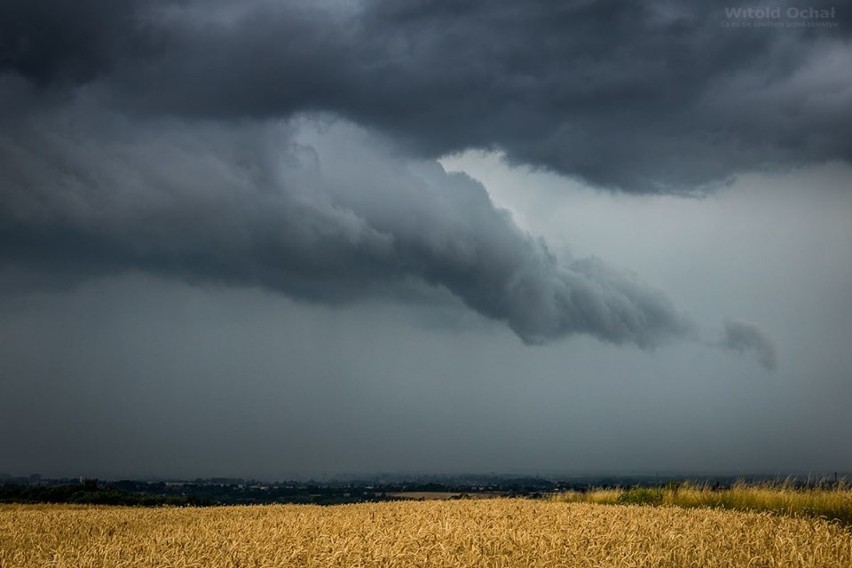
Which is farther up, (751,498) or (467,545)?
(467,545)

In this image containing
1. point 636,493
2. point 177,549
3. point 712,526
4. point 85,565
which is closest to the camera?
point 85,565

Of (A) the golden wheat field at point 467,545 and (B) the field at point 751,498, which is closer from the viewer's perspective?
(A) the golden wheat field at point 467,545

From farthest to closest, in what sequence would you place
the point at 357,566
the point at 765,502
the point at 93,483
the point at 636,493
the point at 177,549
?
the point at 93,483
the point at 636,493
the point at 765,502
the point at 177,549
the point at 357,566

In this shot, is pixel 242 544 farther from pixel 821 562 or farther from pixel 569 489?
pixel 569 489

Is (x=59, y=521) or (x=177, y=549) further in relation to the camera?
(x=59, y=521)

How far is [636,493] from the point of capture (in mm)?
30547

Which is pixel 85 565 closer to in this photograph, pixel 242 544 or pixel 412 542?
pixel 242 544

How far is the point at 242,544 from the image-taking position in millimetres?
12773

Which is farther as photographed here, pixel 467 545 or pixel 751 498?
pixel 751 498

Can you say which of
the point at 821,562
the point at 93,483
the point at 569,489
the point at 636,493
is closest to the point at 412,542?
the point at 821,562

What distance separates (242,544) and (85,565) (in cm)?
280

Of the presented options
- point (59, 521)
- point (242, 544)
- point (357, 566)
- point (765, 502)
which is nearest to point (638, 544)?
point (357, 566)

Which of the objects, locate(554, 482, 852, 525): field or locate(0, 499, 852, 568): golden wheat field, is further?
locate(554, 482, 852, 525): field

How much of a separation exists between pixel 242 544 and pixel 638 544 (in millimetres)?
7115
